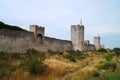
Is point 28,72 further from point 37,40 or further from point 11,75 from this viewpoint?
point 37,40

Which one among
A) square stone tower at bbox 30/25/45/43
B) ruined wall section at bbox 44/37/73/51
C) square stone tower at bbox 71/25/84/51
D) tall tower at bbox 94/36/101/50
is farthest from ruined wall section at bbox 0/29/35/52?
tall tower at bbox 94/36/101/50

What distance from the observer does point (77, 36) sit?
43.0 m

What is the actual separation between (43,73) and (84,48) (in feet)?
109

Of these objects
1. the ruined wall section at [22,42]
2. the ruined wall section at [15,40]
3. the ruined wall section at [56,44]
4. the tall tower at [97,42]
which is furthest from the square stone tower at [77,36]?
the ruined wall section at [15,40]

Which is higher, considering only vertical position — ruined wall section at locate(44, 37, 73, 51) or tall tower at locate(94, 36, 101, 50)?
tall tower at locate(94, 36, 101, 50)

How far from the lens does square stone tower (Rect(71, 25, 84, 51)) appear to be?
42497mm

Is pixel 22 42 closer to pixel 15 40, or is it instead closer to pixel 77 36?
pixel 15 40

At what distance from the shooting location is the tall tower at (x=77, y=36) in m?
42.5

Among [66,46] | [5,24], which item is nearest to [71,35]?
[66,46]

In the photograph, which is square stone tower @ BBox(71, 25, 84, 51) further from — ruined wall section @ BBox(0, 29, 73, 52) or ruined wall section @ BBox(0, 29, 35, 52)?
ruined wall section @ BBox(0, 29, 35, 52)

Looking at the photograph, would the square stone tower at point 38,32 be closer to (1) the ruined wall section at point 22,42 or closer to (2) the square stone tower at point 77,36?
(1) the ruined wall section at point 22,42

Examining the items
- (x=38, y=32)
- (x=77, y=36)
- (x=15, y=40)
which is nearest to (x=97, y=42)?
(x=77, y=36)

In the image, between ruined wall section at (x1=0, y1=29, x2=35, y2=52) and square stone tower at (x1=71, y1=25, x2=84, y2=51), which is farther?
square stone tower at (x1=71, y1=25, x2=84, y2=51)

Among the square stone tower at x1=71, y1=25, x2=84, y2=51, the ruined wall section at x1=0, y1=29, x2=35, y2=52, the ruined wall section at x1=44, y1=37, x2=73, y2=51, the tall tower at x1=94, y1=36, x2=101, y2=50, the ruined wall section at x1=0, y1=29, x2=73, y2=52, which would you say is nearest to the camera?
the ruined wall section at x1=0, y1=29, x2=35, y2=52
